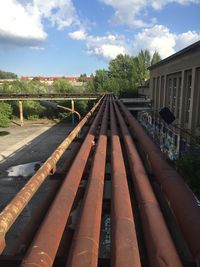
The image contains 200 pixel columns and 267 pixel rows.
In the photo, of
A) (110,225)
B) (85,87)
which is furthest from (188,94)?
(85,87)

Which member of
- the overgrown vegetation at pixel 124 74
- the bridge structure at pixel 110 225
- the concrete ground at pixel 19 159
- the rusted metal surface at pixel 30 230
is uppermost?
the overgrown vegetation at pixel 124 74

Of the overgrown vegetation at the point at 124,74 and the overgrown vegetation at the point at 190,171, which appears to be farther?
the overgrown vegetation at the point at 124,74

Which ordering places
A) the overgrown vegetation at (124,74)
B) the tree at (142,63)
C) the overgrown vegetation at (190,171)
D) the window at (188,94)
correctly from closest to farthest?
the overgrown vegetation at (190,171)
the window at (188,94)
the overgrown vegetation at (124,74)
the tree at (142,63)

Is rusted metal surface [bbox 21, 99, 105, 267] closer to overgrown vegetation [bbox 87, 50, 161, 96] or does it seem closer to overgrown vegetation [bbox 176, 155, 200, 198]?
overgrown vegetation [bbox 176, 155, 200, 198]

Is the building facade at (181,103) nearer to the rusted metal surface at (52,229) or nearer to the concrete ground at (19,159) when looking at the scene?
the concrete ground at (19,159)

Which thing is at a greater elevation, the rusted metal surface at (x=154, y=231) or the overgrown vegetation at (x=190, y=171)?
the rusted metal surface at (x=154, y=231)

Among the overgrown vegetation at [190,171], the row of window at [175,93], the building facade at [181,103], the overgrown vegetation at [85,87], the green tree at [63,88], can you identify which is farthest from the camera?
the green tree at [63,88]

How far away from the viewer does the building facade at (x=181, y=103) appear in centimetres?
1043

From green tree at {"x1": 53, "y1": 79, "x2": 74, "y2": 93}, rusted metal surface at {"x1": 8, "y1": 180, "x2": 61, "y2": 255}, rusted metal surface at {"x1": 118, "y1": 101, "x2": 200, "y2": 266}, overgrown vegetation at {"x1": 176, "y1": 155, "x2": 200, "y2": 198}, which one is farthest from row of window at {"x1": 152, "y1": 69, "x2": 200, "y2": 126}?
green tree at {"x1": 53, "y1": 79, "x2": 74, "y2": 93}

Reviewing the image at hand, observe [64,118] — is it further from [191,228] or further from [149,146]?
[191,228]

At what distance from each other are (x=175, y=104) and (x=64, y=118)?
1132 inches

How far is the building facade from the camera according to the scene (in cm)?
1043

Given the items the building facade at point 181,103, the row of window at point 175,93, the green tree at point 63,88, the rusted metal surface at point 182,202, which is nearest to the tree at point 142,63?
the green tree at point 63,88

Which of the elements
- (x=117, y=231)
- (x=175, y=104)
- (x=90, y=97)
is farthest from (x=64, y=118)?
(x=117, y=231)
